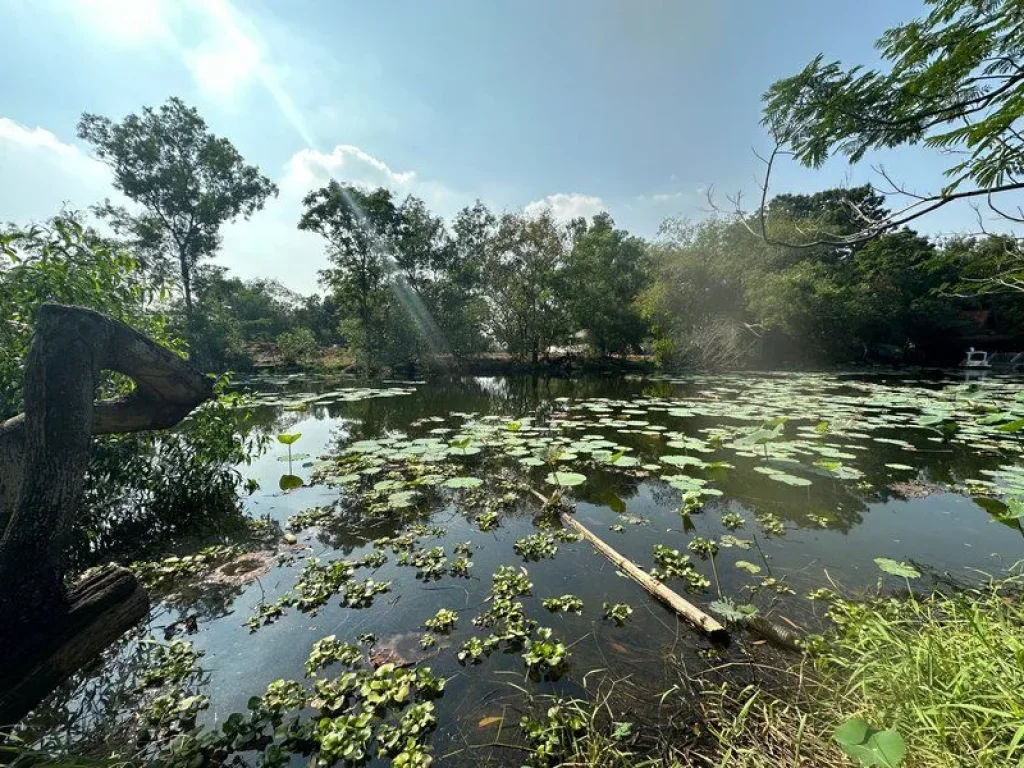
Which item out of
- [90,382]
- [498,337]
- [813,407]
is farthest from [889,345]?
[90,382]

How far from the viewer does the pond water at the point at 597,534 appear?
78.5 inches

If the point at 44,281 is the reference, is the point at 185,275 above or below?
above

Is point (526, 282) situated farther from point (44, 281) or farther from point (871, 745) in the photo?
point (871, 745)

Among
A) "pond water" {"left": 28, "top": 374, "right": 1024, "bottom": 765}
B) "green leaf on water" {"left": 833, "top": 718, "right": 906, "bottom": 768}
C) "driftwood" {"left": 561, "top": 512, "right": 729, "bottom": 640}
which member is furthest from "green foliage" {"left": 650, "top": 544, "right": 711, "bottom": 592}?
"green leaf on water" {"left": 833, "top": 718, "right": 906, "bottom": 768}

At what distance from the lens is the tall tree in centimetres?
1902

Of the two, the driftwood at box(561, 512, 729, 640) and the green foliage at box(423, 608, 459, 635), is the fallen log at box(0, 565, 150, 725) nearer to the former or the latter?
the green foliage at box(423, 608, 459, 635)

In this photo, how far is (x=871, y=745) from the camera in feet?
3.46

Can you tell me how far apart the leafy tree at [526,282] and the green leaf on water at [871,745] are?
21.3m

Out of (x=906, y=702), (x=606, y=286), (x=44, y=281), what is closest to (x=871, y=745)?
(x=906, y=702)

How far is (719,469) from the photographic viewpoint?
12.5 feet

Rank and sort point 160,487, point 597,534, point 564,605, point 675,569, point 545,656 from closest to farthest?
point 545,656, point 564,605, point 675,569, point 597,534, point 160,487

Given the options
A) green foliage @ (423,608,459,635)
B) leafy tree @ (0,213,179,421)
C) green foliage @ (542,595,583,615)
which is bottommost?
green foliage @ (542,595,583,615)

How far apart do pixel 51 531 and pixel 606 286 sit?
21.3m

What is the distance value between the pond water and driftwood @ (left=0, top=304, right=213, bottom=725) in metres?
0.62
